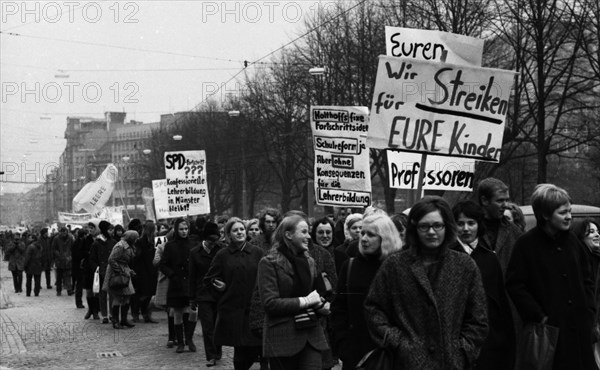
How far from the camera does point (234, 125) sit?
61656 mm

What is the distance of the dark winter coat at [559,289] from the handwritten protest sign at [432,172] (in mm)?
5383

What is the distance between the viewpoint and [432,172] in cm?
1291

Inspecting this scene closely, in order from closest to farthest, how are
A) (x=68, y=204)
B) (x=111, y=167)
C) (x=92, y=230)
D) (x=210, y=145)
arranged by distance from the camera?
(x=92, y=230), (x=111, y=167), (x=210, y=145), (x=68, y=204)

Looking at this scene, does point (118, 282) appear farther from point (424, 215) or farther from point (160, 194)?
point (424, 215)

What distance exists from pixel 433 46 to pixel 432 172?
63.8 inches

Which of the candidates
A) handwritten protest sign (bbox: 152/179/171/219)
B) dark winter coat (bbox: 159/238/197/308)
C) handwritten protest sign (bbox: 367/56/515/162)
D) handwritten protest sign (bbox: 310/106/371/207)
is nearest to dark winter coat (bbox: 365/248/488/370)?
handwritten protest sign (bbox: 367/56/515/162)

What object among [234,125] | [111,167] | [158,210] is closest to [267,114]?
[234,125]

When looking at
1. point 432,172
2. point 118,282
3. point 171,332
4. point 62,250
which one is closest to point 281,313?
point 432,172

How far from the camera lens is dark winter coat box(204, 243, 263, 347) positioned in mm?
10742

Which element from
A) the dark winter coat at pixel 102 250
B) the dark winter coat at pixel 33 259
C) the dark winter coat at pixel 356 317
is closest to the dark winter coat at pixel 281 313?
the dark winter coat at pixel 356 317

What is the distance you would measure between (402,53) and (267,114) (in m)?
40.7

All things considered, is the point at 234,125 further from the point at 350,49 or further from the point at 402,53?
the point at 402,53

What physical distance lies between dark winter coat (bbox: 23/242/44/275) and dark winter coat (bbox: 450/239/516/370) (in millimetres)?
24259

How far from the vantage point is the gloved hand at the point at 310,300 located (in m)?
7.73
